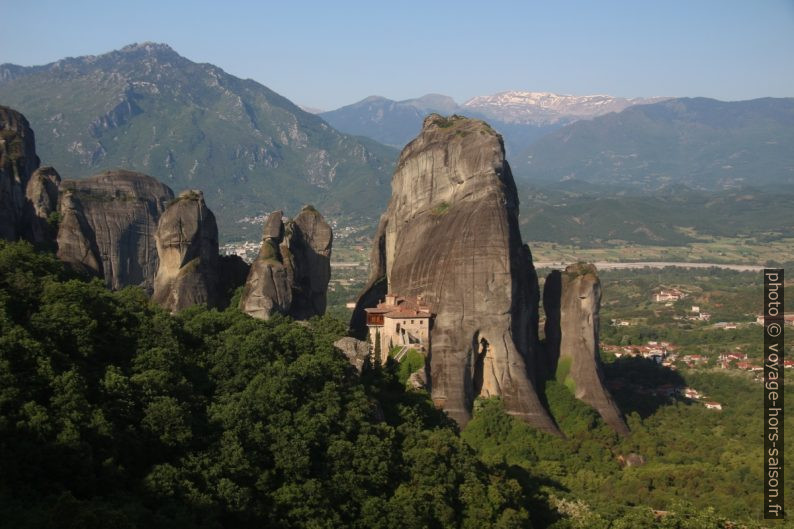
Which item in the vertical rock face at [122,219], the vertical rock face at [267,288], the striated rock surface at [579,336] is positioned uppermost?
the vertical rock face at [122,219]

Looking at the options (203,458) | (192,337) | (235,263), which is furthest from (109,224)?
(203,458)

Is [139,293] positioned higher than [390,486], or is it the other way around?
[139,293]

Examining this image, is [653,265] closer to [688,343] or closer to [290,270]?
[688,343]

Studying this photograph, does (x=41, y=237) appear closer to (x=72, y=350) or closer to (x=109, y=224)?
(x=109, y=224)

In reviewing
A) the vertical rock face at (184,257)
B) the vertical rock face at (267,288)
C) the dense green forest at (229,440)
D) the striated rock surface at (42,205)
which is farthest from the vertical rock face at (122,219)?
the dense green forest at (229,440)

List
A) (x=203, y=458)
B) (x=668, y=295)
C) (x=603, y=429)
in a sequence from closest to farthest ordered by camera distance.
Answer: (x=203, y=458) → (x=603, y=429) → (x=668, y=295)

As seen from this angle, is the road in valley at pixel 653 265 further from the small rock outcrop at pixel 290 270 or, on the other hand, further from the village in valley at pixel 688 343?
the small rock outcrop at pixel 290 270

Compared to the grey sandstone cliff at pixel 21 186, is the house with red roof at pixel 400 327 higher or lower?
lower
